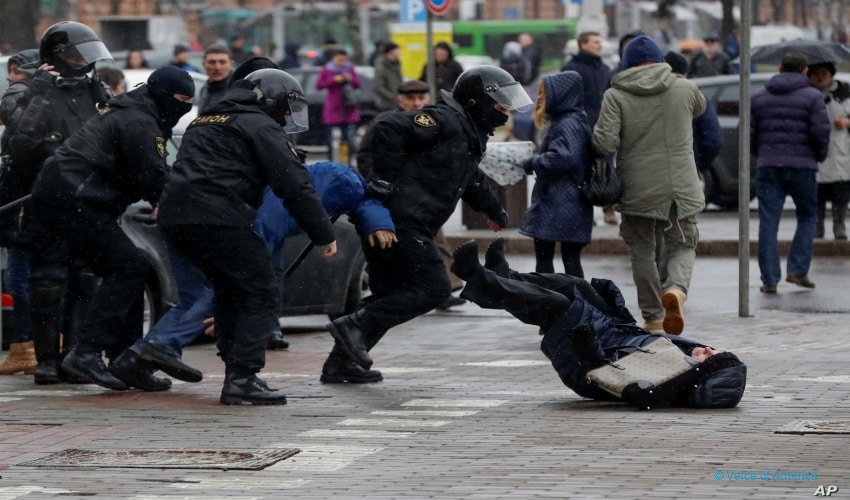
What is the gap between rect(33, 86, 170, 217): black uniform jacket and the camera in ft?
30.6

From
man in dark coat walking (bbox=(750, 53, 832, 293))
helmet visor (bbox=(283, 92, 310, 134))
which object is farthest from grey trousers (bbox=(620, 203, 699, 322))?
helmet visor (bbox=(283, 92, 310, 134))

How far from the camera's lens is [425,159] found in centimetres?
958

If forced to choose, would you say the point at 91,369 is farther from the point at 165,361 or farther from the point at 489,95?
the point at 489,95

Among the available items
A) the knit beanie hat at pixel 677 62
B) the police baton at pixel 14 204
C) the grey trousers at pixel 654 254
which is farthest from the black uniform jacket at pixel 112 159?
the knit beanie hat at pixel 677 62

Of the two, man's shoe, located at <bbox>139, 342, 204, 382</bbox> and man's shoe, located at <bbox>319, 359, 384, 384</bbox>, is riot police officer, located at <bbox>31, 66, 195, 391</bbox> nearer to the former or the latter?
man's shoe, located at <bbox>139, 342, 204, 382</bbox>

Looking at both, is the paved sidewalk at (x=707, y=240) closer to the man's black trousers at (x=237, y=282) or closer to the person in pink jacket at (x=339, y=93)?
the man's black trousers at (x=237, y=282)

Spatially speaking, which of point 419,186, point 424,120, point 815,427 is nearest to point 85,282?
point 419,186

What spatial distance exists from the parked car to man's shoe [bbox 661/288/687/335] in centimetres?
1170

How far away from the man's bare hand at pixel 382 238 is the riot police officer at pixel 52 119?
5.88 ft

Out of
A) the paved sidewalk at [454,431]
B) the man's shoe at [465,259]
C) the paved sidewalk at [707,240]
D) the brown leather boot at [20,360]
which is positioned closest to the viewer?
the paved sidewalk at [454,431]

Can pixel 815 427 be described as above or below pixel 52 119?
below

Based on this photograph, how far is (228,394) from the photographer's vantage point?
8.97 m

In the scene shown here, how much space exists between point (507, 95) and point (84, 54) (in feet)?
7.44

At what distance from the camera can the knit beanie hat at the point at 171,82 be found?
9352 millimetres
